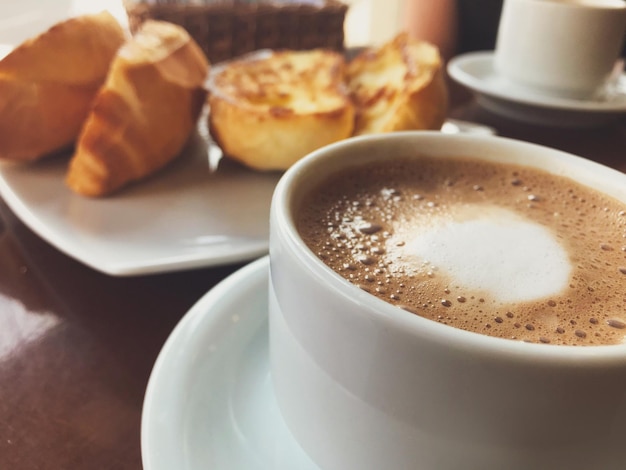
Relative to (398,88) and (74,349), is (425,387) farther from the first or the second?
(398,88)

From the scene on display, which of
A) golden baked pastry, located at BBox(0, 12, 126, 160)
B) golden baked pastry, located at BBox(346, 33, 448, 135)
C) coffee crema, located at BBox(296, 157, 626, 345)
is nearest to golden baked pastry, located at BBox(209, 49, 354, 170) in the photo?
golden baked pastry, located at BBox(346, 33, 448, 135)

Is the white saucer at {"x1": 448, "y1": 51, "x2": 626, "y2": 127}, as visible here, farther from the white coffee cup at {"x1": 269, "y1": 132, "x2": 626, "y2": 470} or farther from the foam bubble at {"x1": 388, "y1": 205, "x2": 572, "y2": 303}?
the white coffee cup at {"x1": 269, "y1": 132, "x2": 626, "y2": 470}

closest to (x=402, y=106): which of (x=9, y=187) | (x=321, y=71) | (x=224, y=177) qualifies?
(x=321, y=71)

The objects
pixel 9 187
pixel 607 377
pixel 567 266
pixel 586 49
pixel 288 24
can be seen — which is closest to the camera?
pixel 607 377

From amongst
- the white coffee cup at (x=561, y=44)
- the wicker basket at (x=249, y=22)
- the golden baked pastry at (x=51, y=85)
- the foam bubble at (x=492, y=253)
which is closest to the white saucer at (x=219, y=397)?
the foam bubble at (x=492, y=253)

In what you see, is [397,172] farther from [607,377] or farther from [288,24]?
[288,24]

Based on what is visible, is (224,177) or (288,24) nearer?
(224,177)

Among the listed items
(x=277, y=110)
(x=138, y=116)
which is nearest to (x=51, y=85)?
(x=138, y=116)

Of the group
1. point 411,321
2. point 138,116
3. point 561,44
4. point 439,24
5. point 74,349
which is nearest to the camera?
point 411,321
